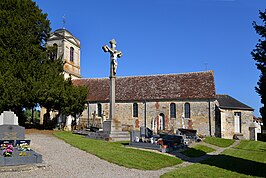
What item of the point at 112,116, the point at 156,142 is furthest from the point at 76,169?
the point at 112,116

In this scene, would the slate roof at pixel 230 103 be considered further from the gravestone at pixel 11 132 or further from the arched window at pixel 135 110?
the gravestone at pixel 11 132

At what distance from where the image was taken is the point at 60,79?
26562mm

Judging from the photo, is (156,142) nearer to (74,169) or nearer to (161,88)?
(74,169)

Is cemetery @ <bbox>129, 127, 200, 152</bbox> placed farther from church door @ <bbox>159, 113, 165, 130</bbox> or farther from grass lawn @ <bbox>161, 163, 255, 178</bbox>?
church door @ <bbox>159, 113, 165, 130</bbox>

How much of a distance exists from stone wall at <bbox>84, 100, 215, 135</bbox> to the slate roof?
2.96 metres

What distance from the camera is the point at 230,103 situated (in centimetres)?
3412

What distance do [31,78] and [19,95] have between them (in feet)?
6.03

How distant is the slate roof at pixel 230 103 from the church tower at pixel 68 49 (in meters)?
22.1

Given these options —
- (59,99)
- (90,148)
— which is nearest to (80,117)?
(59,99)

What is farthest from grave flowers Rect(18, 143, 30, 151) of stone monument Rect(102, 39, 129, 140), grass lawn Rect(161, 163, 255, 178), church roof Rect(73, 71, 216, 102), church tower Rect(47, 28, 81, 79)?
church tower Rect(47, 28, 81, 79)

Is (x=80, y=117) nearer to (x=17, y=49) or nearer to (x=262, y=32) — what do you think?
(x=17, y=49)

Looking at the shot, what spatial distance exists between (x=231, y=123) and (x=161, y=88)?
947cm

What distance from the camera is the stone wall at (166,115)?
3059 centimetres

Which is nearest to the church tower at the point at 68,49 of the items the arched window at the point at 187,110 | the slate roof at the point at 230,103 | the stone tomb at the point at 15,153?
the arched window at the point at 187,110
